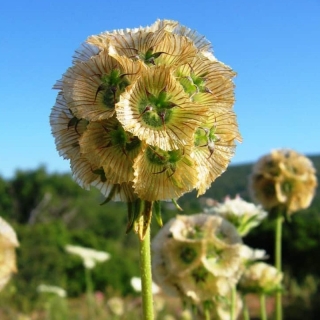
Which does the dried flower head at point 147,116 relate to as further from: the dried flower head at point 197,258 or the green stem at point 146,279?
the dried flower head at point 197,258

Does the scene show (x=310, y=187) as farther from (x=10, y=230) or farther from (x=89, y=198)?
(x=89, y=198)

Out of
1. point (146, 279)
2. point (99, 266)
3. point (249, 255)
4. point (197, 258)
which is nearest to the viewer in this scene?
point (146, 279)

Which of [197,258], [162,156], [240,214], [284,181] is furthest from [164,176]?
[284,181]

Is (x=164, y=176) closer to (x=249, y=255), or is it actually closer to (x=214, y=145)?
(x=214, y=145)

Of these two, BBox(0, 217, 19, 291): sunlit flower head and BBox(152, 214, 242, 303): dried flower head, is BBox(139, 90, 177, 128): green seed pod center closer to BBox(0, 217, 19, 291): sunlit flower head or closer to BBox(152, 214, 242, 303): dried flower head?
BBox(152, 214, 242, 303): dried flower head

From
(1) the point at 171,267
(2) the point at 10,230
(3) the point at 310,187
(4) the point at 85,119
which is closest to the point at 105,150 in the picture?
(4) the point at 85,119

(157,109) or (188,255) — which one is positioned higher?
(157,109)
